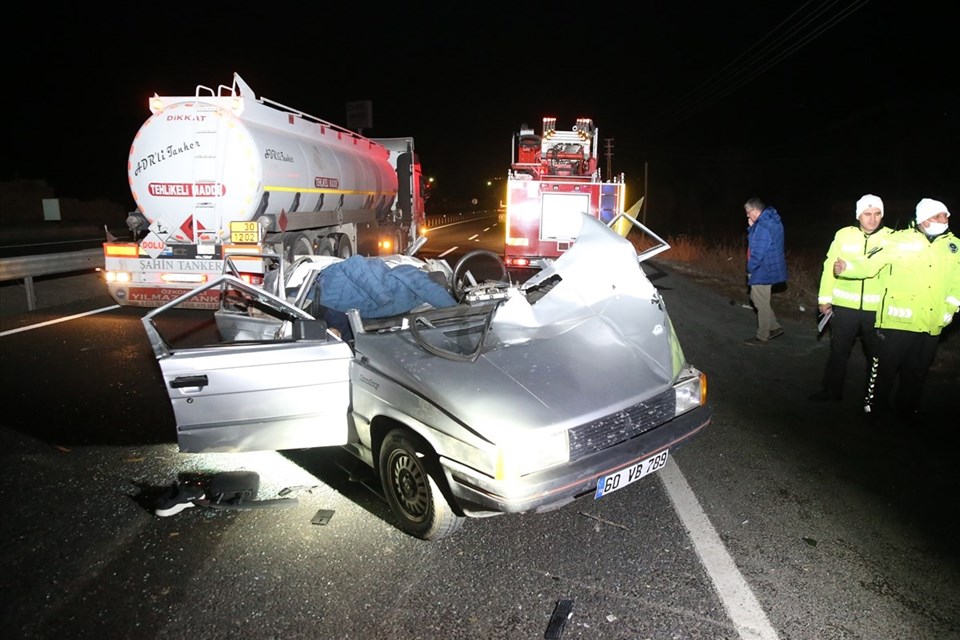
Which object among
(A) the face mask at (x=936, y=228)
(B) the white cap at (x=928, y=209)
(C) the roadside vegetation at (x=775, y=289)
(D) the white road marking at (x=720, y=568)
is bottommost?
(D) the white road marking at (x=720, y=568)

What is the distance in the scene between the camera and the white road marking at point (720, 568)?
115 inches

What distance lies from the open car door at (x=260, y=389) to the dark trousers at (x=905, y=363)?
4385 mm

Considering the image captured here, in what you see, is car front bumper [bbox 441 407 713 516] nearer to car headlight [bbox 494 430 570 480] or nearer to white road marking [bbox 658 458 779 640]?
car headlight [bbox 494 430 570 480]

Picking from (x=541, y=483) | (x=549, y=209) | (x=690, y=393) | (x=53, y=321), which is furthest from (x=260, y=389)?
(x=549, y=209)

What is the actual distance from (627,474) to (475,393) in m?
0.93

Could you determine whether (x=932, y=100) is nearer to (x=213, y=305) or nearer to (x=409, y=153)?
(x=409, y=153)

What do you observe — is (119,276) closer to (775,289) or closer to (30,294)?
(30,294)

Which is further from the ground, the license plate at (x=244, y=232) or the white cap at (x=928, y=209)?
the white cap at (x=928, y=209)

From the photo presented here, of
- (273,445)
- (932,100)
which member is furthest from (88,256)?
(932,100)

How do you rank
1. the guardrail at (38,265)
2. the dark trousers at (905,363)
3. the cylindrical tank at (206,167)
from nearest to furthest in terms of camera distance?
1. the dark trousers at (905,363)
2. the cylindrical tank at (206,167)
3. the guardrail at (38,265)

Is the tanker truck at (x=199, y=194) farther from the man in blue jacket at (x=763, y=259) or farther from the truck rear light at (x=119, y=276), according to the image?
the man in blue jacket at (x=763, y=259)

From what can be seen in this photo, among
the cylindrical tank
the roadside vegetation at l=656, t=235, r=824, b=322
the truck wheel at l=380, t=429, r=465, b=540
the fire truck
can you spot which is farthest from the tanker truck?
the roadside vegetation at l=656, t=235, r=824, b=322

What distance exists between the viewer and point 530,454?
10.3 ft

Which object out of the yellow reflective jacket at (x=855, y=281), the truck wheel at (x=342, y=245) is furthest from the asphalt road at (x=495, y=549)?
the truck wheel at (x=342, y=245)
